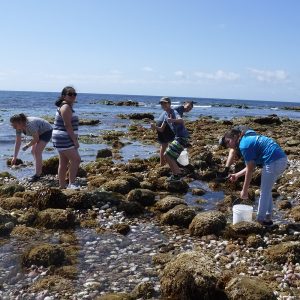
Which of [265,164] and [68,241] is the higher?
[265,164]

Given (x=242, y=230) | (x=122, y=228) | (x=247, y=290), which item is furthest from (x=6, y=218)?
(x=247, y=290)

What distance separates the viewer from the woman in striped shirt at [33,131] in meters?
12.2

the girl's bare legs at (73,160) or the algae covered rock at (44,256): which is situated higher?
the girl's bare legs at (73,160)

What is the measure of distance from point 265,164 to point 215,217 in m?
1.49

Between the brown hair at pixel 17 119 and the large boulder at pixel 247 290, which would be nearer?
the large boulder at pixel 247 290

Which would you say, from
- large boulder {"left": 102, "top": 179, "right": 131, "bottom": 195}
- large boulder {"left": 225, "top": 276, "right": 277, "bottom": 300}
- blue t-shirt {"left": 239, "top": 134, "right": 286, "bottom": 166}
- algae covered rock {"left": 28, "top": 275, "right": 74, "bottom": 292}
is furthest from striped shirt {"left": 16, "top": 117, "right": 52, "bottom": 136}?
large boulder {"left": 225, "top": 276, "right": 277, "bottom": 300}

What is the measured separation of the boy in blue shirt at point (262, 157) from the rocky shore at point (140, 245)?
0.69m

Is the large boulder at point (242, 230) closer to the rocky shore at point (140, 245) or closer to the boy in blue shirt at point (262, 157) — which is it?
the rocky shore at point (140, 245)

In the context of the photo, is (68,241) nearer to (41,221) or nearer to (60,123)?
(41,221)

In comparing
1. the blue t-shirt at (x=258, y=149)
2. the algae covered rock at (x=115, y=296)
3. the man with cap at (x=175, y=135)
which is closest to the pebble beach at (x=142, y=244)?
the algae covered rock at (x=115, y=296)

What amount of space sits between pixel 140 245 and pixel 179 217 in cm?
148

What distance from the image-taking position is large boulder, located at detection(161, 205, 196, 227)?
929 centimetres

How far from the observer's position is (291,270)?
683 cm

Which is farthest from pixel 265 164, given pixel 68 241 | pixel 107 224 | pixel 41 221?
pixel 41 221
